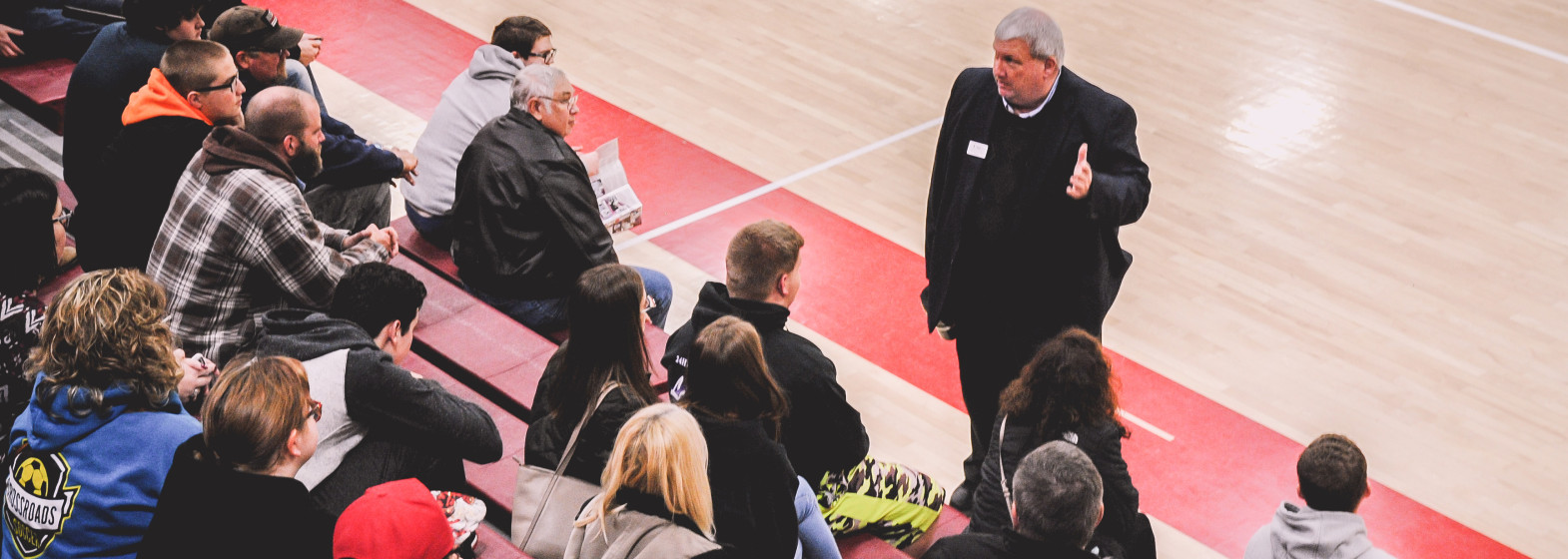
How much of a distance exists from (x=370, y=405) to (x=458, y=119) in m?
2.06

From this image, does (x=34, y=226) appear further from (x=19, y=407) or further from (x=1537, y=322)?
(x=1537, y=322)

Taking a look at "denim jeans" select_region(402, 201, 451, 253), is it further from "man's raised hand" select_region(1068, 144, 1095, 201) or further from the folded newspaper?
"man's raised hand" select_region(1068, 144, 1095, 201)

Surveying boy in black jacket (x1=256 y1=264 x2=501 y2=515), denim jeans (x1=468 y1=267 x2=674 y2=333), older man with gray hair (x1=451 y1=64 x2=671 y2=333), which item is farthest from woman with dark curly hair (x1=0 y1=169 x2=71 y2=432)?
denim jeans (x1=468 y1=267 x2=674 y2=333)

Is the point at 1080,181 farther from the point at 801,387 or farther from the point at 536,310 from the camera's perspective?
the point at 536,310

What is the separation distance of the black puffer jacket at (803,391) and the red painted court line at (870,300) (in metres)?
1.73

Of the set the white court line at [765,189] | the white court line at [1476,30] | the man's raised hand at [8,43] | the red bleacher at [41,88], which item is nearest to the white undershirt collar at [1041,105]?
the white court line at [765,189]

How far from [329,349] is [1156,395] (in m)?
3.44

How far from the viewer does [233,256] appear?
151 inches

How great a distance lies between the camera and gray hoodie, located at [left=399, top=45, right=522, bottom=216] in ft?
16.4

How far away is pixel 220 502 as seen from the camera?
8.51 ft

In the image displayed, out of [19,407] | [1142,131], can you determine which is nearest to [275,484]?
[19,407]

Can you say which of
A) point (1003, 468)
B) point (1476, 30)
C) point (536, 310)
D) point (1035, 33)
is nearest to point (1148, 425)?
point (1003, 468)

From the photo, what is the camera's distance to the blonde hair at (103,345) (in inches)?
113

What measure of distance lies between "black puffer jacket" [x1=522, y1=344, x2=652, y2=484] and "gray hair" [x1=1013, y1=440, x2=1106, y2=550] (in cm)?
91
